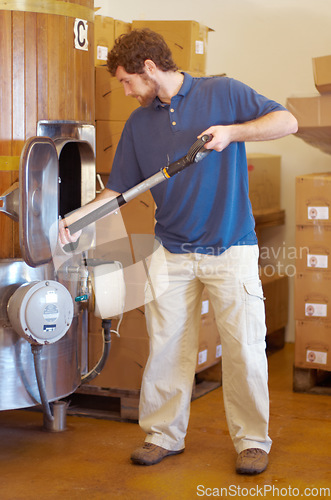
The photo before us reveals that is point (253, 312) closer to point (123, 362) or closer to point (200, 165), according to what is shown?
point (200, 165)

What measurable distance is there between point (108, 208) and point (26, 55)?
2.29ft

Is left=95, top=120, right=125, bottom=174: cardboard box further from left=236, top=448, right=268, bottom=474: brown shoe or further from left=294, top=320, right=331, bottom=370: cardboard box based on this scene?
left=236, top=448, right=268, bottom=474: brown shoe

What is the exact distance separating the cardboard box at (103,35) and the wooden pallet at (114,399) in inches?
68.0

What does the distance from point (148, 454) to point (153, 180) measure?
1.14 m

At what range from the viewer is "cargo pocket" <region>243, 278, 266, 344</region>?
2.64 metres

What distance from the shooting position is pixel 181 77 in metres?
2.67

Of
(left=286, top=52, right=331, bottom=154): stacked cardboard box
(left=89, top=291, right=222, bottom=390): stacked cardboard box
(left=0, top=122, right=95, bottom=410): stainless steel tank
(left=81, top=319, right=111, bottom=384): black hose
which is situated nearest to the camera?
(left=0, top=122, right=95, bottom=410): stainless steel tank

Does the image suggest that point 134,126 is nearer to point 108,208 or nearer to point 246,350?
point 108,208

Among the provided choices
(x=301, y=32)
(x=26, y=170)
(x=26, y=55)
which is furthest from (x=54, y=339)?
(x=301, y=32)

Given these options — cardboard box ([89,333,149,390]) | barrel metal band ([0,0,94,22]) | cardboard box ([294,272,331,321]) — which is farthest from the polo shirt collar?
cardboard box ([294,272,331,321])

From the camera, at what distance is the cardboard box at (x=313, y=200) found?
373cm

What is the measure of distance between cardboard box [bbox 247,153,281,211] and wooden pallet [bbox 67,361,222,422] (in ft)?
4.03

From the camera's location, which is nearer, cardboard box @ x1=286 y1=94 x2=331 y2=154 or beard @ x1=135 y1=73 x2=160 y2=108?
beard @ x1=135 y1=73 x2=160 y2=108

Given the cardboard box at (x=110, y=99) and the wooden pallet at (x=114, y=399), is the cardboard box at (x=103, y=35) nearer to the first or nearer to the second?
the cardboard box at (x=110, y=99)
